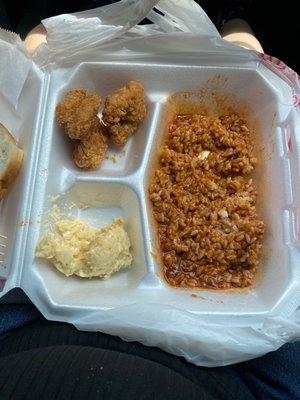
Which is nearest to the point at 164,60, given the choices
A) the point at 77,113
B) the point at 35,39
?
the point at 77,113

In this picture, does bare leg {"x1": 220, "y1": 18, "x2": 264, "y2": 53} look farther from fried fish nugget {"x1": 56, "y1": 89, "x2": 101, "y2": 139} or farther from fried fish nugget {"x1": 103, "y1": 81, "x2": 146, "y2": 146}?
fried fish nugget {"x1": 56, "y1": 89, "x2": 101, "y2": 139}

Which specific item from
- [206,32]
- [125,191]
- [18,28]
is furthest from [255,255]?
[18,28]

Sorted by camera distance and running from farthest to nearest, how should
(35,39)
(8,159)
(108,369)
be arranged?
(35,39) < (8,159) < (108,369)

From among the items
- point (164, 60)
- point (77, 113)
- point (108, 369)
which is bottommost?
point (108, 369)

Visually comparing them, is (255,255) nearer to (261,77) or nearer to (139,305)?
(139,305)

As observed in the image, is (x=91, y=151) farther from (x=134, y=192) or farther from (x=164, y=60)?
(x=164, y=60)

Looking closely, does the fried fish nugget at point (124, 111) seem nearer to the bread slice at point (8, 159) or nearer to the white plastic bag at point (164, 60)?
the white plastic bag at point (164, 60)
